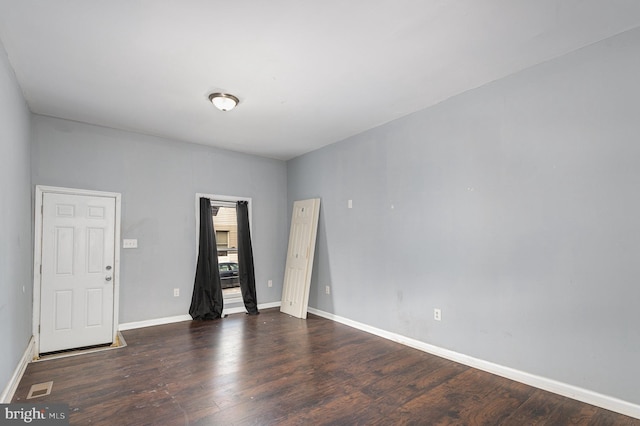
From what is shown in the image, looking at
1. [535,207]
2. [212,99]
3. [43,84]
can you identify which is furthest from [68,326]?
[535,207]

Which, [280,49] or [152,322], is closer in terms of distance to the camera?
[280,49]

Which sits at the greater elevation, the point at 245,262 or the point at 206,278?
the point at 245,262

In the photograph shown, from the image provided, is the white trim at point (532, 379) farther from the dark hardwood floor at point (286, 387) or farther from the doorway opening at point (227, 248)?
the doorway opening at point (227, 248)

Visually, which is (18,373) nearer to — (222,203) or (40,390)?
(40,390)

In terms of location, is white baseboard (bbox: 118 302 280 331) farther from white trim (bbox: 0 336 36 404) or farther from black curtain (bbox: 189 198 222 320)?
white trim (bbox: 0 336 36 404)

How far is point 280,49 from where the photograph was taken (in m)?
→ 2.58

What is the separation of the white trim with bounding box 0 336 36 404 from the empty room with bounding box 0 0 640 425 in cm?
3

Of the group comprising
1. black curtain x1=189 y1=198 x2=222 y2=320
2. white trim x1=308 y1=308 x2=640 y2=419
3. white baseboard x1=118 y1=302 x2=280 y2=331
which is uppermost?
black curtain x1=189 y1=198 x2=222 y2=320

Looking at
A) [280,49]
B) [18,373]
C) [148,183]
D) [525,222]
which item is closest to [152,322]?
[18,373]

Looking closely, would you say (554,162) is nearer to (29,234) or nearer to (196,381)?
(196,381)

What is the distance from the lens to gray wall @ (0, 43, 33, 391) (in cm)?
243

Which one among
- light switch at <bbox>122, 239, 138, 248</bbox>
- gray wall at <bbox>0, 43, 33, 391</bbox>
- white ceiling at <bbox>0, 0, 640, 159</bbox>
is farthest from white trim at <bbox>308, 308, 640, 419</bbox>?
gray wall at <bbox>0, 43, 33, 391</bbox>

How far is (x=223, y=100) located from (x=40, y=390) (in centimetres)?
309

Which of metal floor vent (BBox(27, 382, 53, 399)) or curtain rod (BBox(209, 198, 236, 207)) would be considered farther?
curtain rod (BBox(209, 198, 236, 207))
